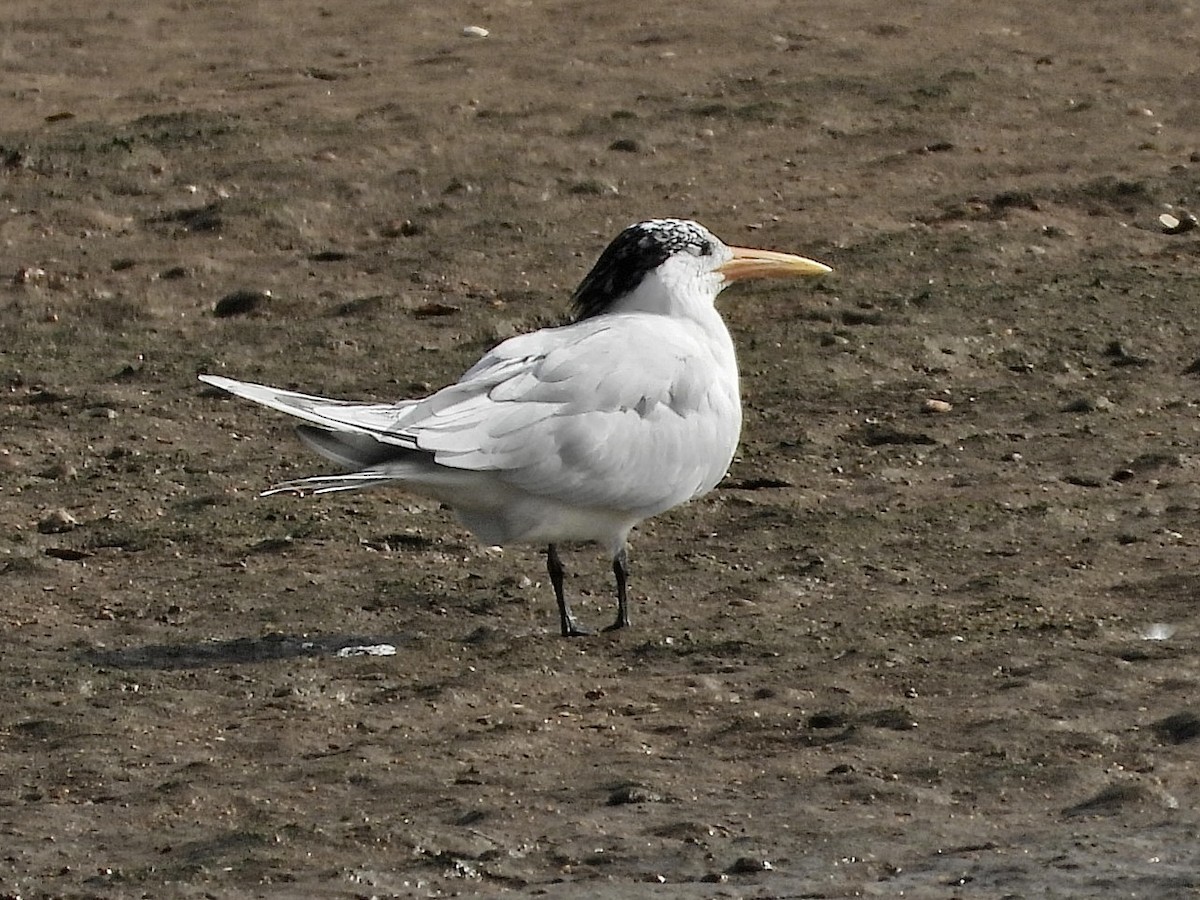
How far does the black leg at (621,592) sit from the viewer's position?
7184 millimetres

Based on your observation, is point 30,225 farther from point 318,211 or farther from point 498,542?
point 498,542

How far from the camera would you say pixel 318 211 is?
36.2 ft

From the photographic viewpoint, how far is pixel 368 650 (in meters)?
6.93

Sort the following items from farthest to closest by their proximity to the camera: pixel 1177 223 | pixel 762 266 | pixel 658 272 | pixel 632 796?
pixel 1177 223 → pixel 762 266 → pixel 658 272 → pixel 632 796

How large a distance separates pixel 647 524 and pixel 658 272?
779 millimetres

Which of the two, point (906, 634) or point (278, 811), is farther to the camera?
point (906, 634)

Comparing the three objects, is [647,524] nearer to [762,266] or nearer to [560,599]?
[762,266]

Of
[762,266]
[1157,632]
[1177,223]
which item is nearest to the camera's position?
[1157,632]

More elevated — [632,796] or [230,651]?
[632,796]

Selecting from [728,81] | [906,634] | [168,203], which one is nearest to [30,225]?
[168,203]

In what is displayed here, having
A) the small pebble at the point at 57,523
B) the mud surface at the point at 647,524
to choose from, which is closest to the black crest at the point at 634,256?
the mud surface at the point at 647,524

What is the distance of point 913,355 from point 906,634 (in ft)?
8.55

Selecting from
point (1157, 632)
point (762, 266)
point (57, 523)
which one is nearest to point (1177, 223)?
point (762, 266)

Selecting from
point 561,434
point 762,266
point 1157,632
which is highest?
point 762,266
